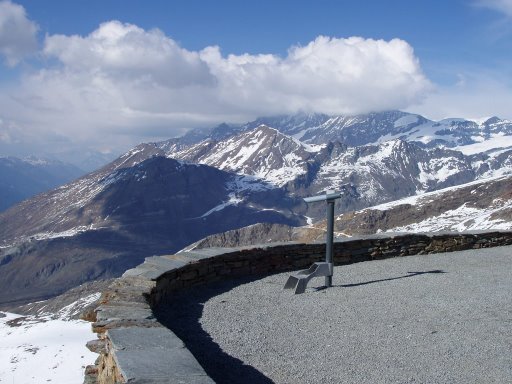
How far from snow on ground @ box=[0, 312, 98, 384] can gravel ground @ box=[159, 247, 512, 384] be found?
44.9 feet

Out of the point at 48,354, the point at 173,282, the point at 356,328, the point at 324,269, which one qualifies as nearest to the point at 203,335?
the point at 173,282

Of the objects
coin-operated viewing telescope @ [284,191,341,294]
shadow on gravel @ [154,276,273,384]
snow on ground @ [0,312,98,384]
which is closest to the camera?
shadow on gravel @ [154,276,273,384]

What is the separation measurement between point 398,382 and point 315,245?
30.9 ft

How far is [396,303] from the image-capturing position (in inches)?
506

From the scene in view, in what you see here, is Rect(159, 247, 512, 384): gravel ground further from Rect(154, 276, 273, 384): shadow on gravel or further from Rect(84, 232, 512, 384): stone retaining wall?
Rect(84, 232, 512, 384): stone retaining wall

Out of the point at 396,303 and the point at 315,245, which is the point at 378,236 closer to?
the point at 315,245

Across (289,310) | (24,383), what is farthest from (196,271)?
(24,383)

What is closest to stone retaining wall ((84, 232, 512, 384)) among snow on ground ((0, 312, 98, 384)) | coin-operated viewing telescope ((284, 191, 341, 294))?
coin-operated viewing telescope ((284, 191, 341, 294))

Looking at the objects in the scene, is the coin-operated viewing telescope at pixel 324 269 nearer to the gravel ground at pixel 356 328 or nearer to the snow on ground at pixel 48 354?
the gravel ground at pixel 356 328

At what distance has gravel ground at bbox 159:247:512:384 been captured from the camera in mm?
8844

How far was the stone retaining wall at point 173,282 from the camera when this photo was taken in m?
6.52

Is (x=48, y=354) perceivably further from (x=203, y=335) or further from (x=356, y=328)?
(x=356, y=328)

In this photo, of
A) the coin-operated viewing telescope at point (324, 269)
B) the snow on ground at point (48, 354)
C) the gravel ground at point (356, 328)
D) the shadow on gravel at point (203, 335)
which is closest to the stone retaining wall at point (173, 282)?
the shadow on gravel at point (203, 335)

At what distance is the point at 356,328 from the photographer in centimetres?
1102
